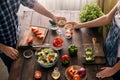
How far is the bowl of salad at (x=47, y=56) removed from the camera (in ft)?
6.46

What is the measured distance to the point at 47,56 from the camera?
2021mm

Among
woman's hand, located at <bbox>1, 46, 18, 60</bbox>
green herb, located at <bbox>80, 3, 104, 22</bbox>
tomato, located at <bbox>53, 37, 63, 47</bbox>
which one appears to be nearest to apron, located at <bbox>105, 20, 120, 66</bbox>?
green herb, located at <bbox>80, 3, 104, 22</bbox>

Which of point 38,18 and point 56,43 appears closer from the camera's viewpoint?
point 56,43

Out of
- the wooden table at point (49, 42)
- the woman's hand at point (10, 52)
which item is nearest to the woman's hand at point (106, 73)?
the wooden table at point (49, 42)

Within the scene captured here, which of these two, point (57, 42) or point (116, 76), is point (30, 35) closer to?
point (57, 42)

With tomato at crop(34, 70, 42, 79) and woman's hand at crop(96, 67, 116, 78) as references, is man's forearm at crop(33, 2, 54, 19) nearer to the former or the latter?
tomato at crop(34, 70, 42, 79)

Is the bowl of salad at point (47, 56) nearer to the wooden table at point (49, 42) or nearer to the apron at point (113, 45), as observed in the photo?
the wooden table at point (49, 42)

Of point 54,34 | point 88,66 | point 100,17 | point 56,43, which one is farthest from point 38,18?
point 88,66

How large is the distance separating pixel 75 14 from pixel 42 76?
35.3 inches

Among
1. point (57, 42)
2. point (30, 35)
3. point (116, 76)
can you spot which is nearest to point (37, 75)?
point (57, 42)

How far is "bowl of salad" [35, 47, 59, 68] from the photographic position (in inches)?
77.5

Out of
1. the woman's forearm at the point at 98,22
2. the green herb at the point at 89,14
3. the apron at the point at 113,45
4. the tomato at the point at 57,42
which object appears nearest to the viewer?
the apron at the point at 113,45

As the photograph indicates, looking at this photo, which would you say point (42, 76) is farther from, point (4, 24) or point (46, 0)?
point (46, 0)

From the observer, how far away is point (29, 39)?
219 centimetres
